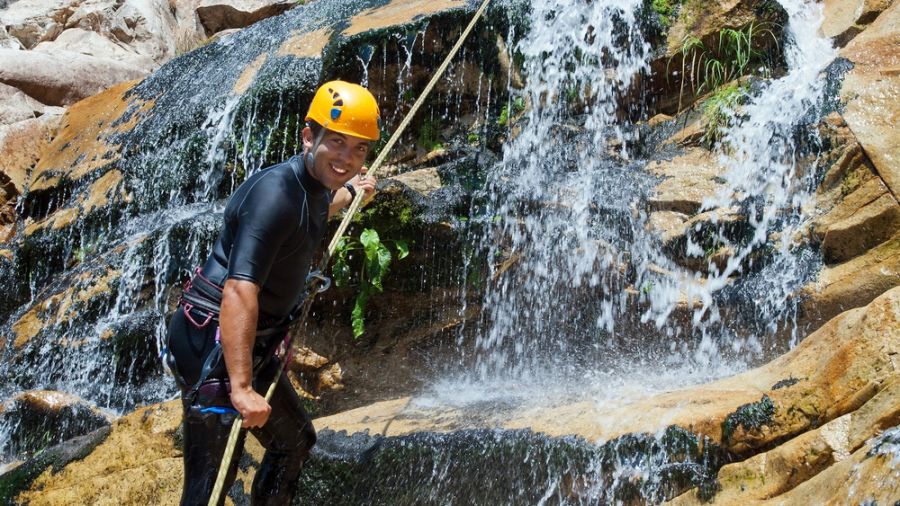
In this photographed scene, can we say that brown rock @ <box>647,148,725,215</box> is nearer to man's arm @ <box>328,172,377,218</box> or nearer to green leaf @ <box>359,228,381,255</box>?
green leaf @ <box>359,228,381,255</box>

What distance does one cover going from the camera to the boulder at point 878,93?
220 inches

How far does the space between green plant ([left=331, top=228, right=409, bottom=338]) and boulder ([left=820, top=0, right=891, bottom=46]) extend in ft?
14.1

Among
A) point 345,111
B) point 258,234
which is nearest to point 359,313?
point 345,111

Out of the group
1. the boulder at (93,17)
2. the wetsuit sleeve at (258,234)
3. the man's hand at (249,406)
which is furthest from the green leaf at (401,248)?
the boulder at (93,17)

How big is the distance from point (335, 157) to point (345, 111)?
18 centimetres

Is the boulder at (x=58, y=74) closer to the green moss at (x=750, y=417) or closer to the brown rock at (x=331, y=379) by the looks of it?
the brown rock at (x=331, y=379)

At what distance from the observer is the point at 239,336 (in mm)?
2900

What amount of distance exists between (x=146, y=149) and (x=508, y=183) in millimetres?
4022

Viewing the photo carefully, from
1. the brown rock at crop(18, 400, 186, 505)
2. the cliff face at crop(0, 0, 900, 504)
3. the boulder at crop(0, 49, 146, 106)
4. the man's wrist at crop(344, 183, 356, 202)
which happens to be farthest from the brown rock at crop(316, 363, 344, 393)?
the boulder at crop(0, 49, 146, 106)

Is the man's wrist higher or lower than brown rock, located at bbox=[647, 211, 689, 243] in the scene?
higher

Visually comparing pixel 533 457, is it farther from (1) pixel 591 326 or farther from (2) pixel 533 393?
(1) pixel 591 326

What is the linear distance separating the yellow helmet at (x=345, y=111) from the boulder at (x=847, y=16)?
5.80 m

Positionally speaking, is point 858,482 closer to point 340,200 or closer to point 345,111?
point 345,111

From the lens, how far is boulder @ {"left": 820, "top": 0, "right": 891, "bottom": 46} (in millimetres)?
7273
